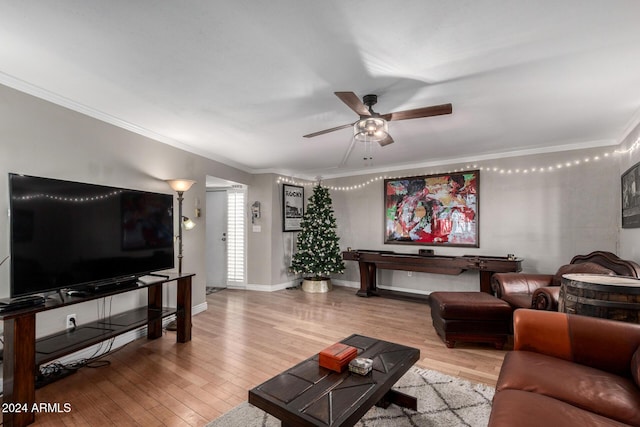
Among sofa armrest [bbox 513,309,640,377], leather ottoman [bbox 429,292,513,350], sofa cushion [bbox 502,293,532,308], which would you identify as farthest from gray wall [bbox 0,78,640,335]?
sofa armrest [bbox 513,309,640,377]

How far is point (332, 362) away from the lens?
1811mm

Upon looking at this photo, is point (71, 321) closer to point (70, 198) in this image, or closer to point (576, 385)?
point (70, 198)

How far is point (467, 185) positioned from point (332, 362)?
414 cm

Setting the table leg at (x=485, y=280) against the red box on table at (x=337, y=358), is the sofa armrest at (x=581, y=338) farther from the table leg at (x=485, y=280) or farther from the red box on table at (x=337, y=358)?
the table leg at (x=485, y=280)

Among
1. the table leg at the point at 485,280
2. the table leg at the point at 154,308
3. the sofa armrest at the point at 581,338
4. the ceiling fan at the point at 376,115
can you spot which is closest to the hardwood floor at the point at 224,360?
the table leg at the point at 154,308

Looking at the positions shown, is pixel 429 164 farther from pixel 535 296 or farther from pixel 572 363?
pixel 572 363

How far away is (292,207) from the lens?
6293 millimetres

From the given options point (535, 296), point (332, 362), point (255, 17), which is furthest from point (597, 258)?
point (255, 17)

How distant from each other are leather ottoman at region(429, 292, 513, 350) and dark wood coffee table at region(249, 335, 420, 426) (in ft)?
4.31

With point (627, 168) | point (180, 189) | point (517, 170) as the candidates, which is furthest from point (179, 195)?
point (627, 168)

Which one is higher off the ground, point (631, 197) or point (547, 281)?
point (631, 197)

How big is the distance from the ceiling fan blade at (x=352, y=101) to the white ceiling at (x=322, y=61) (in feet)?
0.70

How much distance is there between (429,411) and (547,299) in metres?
1.49

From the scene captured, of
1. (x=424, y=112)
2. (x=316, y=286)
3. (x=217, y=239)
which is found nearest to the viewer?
(x=424, y=112)
